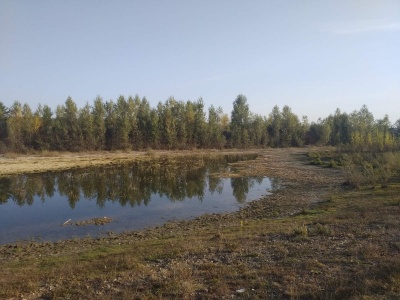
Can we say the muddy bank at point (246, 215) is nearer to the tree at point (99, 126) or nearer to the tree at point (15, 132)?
the tree at point (99, 126)

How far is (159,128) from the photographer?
86312mm

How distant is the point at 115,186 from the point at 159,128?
54.1 m

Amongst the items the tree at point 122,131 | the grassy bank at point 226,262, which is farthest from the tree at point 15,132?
the grassy bank at point 226,262

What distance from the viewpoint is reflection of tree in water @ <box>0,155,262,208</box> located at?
1101 inches

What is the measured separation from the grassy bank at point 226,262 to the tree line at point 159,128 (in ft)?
151

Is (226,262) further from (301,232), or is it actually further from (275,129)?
(275,129)

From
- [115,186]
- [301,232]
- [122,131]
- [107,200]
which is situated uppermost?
[122,131]

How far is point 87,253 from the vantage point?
13.2 meters

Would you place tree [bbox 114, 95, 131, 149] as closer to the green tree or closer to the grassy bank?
the green tree

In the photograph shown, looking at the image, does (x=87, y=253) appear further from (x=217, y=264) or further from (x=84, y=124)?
(x=84, y=124)

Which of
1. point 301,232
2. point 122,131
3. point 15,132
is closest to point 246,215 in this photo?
point 301,232

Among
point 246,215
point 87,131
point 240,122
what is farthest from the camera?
point 240,122

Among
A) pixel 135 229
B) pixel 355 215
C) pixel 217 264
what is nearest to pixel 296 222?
pixel 355 215

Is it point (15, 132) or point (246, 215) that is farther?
point (15, 132)
